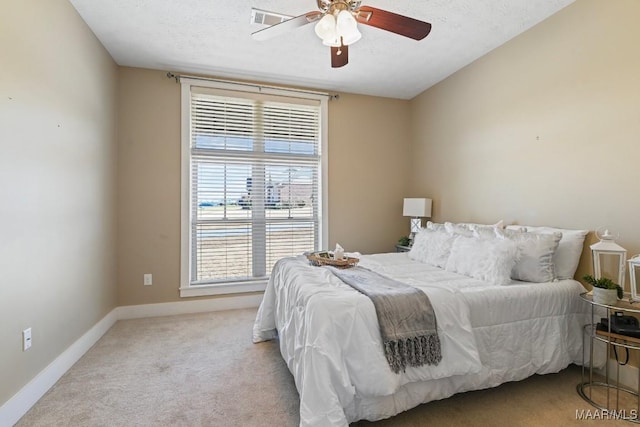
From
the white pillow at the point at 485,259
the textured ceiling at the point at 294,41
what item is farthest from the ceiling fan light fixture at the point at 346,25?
the white pillow at the point at 485,259

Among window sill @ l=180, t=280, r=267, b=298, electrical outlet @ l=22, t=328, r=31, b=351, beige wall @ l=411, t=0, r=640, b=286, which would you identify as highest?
beige wall @ l=411, t=0, r=640, b=286

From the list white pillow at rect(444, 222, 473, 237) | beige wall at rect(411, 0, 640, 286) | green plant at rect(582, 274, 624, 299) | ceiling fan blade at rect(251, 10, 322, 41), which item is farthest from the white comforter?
ceiling fan blade at rect(251, 10, 322, 41)

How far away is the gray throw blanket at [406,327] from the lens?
1.64 metres

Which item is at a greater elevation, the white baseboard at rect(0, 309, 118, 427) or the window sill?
the window sill

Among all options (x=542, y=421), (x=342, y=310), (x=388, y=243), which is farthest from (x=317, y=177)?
(x=542, y=421)

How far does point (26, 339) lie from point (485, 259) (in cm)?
318

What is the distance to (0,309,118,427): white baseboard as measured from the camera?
1.71 meters

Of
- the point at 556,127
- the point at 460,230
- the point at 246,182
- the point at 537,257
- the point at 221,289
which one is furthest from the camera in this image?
the point at 246,182

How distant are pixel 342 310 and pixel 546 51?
281 centimetres

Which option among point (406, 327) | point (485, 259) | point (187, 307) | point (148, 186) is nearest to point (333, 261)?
point (406, 327)

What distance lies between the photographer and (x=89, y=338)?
2689mm

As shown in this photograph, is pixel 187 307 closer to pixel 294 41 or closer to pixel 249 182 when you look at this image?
pixel 249 182

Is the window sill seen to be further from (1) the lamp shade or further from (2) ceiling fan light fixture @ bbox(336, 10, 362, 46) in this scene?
(2) ceiling fan light fixture @ bbox(336, 10, 362, 46)

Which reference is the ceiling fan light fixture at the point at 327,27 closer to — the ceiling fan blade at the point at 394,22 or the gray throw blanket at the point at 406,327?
the ceiling fan blade at the point at 394,22
